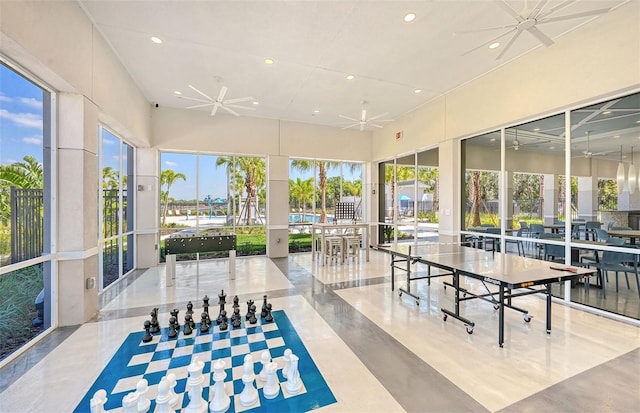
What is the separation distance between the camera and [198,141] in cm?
708

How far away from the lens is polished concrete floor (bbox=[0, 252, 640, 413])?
2090 mm

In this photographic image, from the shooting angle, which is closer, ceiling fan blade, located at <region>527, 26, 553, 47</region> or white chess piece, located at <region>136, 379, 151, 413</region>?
white chess piece, located at <region>136, 379, 151, 413</region>

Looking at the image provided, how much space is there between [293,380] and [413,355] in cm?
129

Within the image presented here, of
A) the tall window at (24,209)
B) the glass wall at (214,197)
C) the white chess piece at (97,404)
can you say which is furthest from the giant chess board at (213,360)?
the glass wall at (214,197)

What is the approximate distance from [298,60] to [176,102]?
3.66m

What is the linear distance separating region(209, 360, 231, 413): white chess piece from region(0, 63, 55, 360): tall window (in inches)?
95.7

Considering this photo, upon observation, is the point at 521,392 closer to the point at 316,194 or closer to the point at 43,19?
the point at 43,19

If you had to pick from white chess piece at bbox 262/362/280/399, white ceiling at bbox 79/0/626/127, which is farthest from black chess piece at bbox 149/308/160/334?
white ceiling at bbox 79/0/626/127

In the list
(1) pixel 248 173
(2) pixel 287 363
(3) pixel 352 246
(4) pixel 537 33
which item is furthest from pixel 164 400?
(1) pixel 248 173

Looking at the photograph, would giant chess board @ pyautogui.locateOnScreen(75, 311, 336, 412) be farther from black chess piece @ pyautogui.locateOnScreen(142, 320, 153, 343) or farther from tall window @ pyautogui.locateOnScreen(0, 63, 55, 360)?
tall window @ pyautogui.locateOnScreen(0, 63, 55, 360)

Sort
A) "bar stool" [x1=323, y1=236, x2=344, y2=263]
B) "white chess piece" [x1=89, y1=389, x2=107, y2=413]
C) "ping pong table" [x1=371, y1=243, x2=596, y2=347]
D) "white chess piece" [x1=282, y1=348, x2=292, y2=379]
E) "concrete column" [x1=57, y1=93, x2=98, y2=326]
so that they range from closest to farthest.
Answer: "white chess piece" [x1=89, y1=389, x2=107, y2=413], "white chess piece" [x1=282, y1=348, x2=292, y2=379], "ping pong table" [x1=371, y1=243, x2=596, y2=347], "concrete column" [x1=57, y1=93, x2=98, y2=326], "bar stool" [x1=323, y1=236, x2=344, y2=263]

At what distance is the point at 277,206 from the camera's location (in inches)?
309

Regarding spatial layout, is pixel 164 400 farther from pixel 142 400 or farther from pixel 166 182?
pixel 166 182

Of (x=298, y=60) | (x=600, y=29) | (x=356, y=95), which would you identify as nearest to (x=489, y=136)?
(x=600, y=29)
